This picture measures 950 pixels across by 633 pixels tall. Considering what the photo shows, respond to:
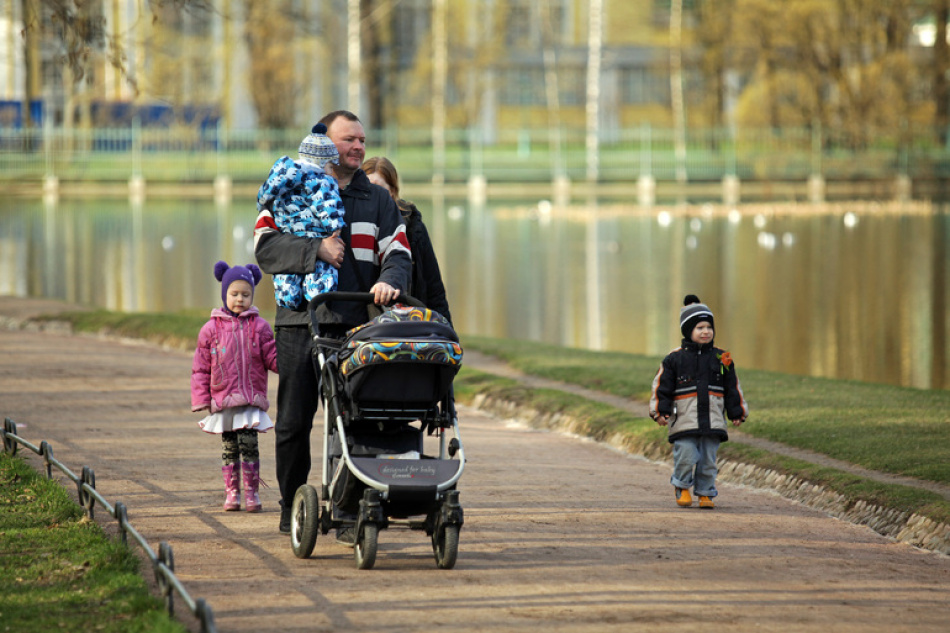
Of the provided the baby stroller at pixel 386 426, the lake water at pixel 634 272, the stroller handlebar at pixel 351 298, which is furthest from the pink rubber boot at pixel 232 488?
the lake water at pixel 634 272

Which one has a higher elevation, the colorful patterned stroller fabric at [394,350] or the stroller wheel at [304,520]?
the colorful patterned stroller fabric at [394,350]

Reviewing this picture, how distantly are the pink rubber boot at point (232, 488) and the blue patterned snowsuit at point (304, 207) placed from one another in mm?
1708

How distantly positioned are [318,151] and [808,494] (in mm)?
4439

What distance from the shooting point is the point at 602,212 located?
5416 cm

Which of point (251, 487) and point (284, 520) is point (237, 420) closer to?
point (251, 487)

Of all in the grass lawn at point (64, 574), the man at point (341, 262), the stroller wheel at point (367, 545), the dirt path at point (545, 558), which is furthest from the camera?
the man at point (341, 262)

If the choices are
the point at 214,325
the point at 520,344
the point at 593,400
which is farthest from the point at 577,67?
the point at 214,325

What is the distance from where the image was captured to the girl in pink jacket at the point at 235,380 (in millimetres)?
8188

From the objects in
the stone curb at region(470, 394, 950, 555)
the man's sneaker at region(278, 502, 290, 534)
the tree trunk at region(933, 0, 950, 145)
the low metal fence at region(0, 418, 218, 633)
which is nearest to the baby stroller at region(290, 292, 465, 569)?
the man's sneaker at region(278, 502, 290, 534)

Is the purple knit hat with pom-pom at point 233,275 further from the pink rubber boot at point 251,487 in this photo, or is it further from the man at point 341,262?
the man at point 341,262

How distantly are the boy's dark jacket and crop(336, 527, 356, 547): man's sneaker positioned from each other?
7.82 ft

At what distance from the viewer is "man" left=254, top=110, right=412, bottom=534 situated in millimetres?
6895

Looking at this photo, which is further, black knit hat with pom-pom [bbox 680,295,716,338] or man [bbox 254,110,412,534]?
black knit hat with pom-pom [bbox 680,295,716,338]

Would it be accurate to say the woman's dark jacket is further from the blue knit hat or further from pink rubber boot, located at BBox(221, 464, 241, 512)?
pink rubber boot, located at BBox(221, 464, 241, 512)
